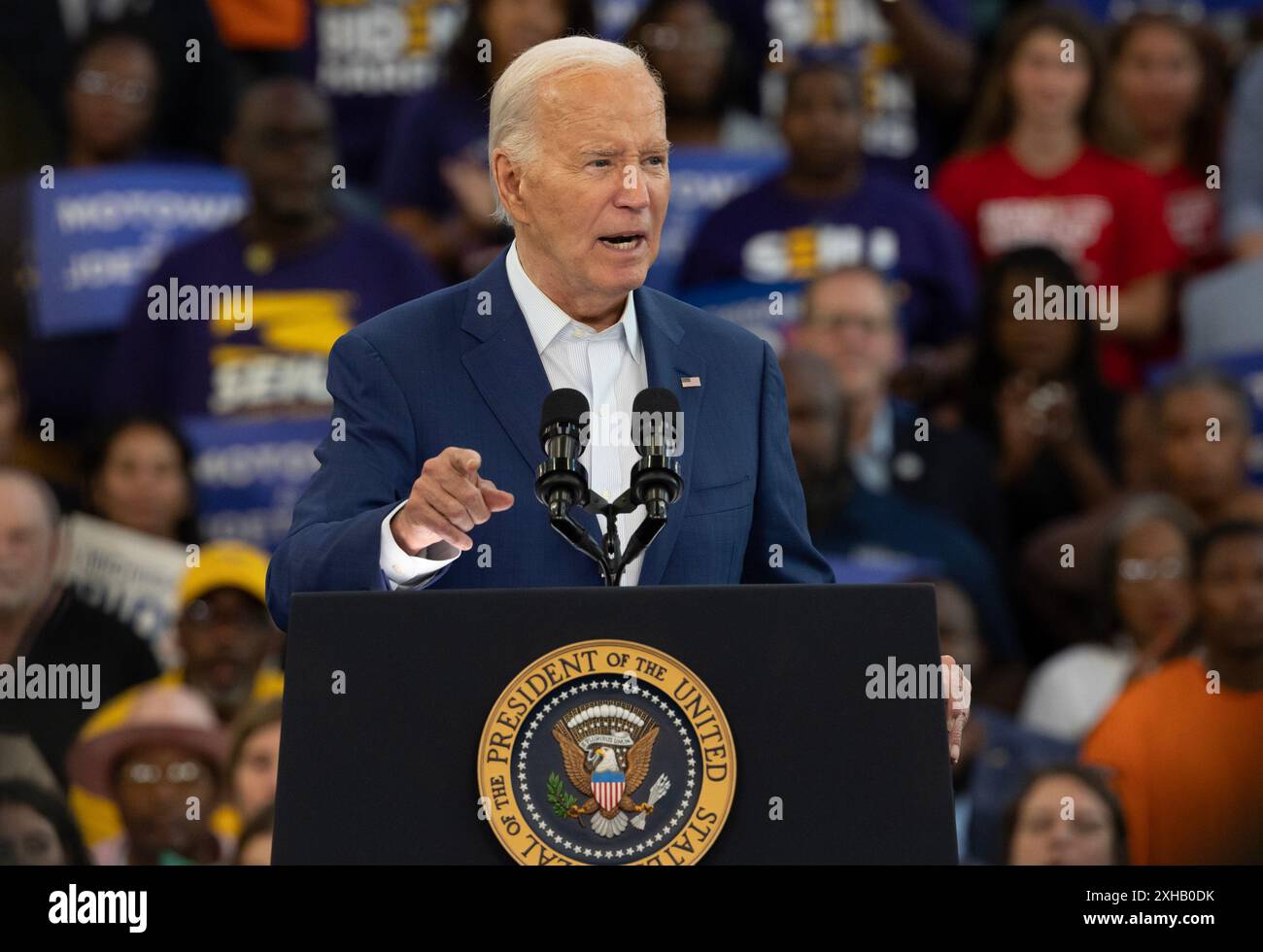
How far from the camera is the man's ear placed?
2.46 metres

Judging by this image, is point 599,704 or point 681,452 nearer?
point 599,704

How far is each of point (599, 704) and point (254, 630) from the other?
2.71 m

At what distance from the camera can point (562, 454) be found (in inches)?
80.2

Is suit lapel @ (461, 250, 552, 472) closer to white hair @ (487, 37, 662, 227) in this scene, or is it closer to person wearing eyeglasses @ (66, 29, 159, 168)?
white hair @ (487, 37, 662, 227)

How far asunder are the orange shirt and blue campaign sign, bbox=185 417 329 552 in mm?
1861

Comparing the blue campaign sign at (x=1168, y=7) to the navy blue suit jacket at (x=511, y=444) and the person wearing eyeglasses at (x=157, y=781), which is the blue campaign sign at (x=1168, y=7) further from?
the navy blue suit jacket at (x=511, y=444)

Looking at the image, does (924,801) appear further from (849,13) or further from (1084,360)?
(849,13)

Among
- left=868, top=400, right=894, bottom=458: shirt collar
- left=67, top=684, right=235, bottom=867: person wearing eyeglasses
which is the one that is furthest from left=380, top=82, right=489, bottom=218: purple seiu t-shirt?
left=67, top=684, right=235, bottom=867: person wearing eyeglasses

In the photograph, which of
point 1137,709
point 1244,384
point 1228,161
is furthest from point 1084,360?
point 1137,709

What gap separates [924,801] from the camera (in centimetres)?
200

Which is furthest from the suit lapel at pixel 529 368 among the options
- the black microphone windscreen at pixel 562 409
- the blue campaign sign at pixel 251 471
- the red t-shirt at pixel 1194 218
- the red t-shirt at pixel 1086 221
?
the red t-shirt at pixel 1194 218

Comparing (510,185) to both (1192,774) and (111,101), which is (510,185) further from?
(111,101)

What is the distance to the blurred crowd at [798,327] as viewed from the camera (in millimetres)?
4344
